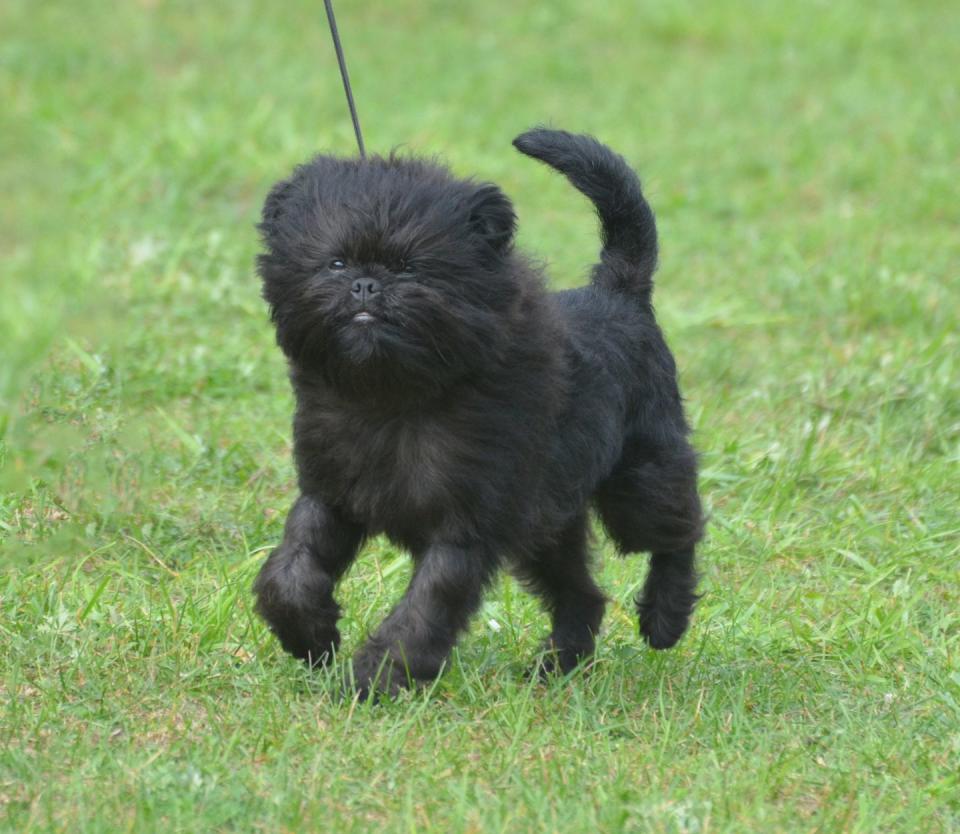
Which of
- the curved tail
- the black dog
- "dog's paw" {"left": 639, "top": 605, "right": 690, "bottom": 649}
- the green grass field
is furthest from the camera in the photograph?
"dog's paw" {"left": 639, "top": 605, "right": 690, "bottom": 649}

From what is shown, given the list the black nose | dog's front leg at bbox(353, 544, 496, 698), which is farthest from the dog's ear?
dog's front leg at bbox(353, 544, 496, 698)

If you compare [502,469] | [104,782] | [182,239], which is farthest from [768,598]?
[182,239]

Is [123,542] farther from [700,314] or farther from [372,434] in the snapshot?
[700,314]

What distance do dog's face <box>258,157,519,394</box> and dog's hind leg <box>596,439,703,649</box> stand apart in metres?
0.93

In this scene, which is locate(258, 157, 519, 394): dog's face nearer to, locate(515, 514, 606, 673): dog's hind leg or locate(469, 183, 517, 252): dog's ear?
locate(469, 183, 517, 252): dog's ear

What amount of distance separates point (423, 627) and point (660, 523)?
1.03 meters

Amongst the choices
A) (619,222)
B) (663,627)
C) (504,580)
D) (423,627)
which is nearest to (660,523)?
(663,627)

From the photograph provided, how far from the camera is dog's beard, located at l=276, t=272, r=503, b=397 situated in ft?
13.2

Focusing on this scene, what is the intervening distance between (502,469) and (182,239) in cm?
541

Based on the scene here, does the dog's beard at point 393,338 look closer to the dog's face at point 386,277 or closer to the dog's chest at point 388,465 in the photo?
the dog's face at point 386,277

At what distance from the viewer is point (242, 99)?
1253cm

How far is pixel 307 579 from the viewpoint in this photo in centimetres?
440

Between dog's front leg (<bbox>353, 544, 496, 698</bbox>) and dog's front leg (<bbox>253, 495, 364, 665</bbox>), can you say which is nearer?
dog's front leg (<bbox>353, 544, 496, 698</bbox>)

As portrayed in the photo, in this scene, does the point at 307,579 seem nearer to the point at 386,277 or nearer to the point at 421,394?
the point at 421,394
